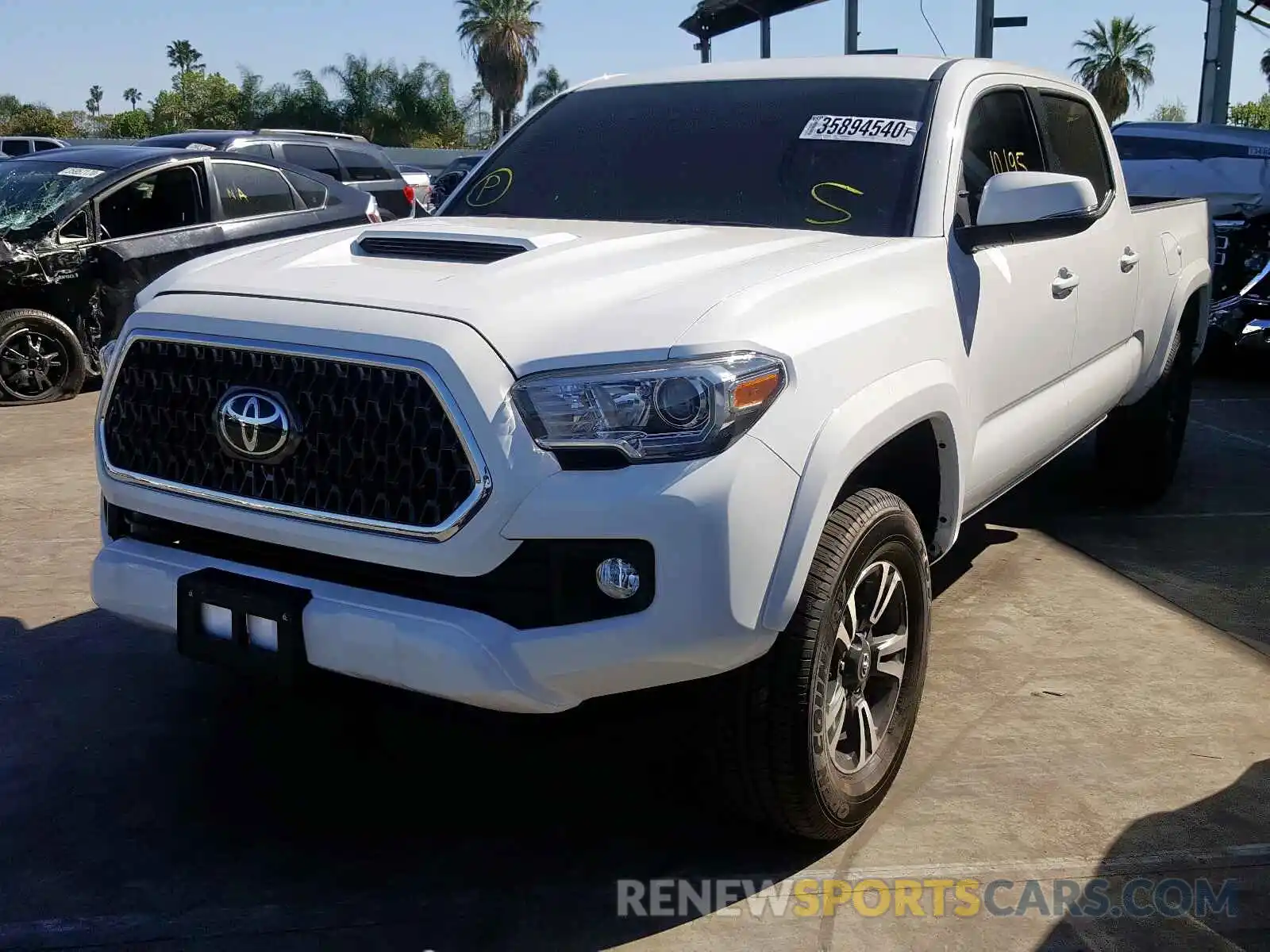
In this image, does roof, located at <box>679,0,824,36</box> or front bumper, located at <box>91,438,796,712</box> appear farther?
roof, located at <box>679,0,824,36</box>

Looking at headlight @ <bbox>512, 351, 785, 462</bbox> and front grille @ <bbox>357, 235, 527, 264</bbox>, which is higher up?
front grille @ <bbox>357, 235, 527, 264</bbox>

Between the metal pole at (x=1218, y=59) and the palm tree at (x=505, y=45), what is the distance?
1969 inches

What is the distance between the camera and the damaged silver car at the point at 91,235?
26.5 feet

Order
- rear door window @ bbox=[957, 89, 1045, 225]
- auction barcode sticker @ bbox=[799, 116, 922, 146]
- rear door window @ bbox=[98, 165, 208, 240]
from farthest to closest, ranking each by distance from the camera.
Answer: rear door window @ bbox=[98, 165, 208, 240] → rear door window @ bbox=[957, 89, 1045, 225] → auction barcode sticker @ bbox=[799, 116, 922, 146]

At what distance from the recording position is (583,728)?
11.7 ft

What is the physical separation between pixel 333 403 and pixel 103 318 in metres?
6.47

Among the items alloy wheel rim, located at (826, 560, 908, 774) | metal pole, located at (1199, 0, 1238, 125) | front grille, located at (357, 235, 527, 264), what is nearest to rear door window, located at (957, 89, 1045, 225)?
alloy wheel rim, located at (826, 560, 908, 774)

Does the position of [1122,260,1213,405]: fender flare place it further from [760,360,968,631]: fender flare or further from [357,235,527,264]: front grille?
[357,235,527,264]: front grille

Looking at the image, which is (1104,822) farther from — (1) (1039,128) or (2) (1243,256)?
(2) (1243,256)

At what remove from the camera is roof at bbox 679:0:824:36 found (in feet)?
103

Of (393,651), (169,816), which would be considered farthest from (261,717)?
(393,651)

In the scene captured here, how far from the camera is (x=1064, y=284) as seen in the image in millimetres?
4152

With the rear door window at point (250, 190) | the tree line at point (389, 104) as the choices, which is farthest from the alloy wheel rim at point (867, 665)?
the tree line at point (389, 104)

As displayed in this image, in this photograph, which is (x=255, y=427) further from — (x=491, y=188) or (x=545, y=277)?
(x=491, y=188)
